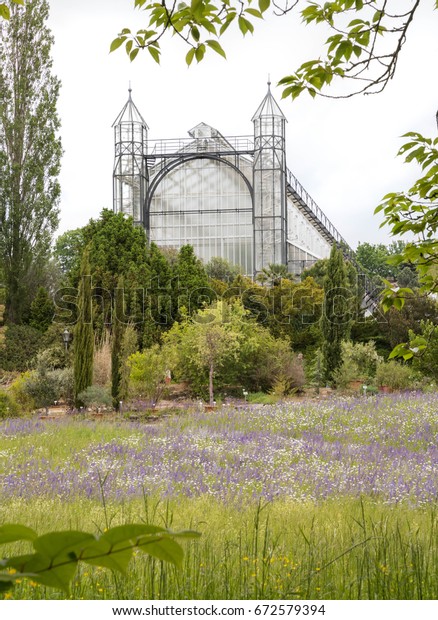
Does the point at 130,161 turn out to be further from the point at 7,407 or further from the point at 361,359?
the point at 7,407

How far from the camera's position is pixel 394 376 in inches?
641

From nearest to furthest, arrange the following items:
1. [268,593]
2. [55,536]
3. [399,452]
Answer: [55,536]
[268,593]
[399,452]

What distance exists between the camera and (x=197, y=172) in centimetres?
3266

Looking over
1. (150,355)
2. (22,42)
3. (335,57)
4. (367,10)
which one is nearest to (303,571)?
(335,57)

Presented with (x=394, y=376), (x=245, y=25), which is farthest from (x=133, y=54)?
(x=394, y=376)

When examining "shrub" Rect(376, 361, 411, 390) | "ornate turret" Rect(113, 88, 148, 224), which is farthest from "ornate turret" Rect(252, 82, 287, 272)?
"shrub" Rect(376, 361, 411, 390)

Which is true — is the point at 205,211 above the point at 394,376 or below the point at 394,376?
above

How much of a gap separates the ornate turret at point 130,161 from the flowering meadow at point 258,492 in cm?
2170

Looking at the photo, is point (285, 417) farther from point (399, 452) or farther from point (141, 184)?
point (141, 184)

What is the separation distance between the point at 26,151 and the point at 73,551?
986 inches

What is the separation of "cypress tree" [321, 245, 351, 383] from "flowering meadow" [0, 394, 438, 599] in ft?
21.7

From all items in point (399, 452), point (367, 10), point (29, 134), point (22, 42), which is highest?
point (22, 42)

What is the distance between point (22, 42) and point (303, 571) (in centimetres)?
2521

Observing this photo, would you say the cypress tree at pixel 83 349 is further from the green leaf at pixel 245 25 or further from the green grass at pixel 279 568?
the green leaf at pixel 245 25
